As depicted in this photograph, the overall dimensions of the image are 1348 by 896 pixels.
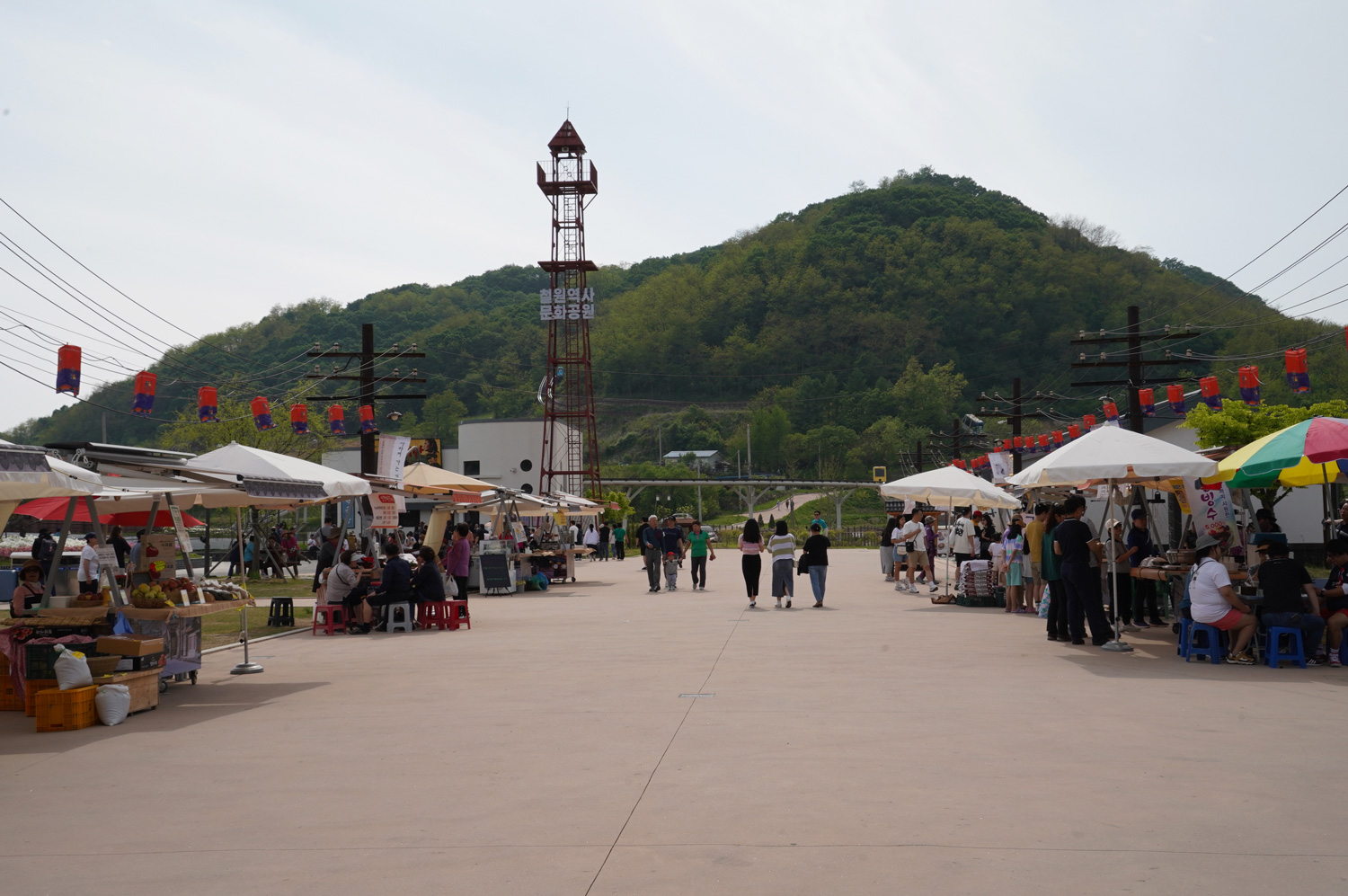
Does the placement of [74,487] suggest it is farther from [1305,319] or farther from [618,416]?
[618,416]

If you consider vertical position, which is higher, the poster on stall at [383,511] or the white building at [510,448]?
the white building at [510,448]

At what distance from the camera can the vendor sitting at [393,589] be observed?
16891 mm

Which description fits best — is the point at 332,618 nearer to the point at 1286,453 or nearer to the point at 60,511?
the point at 60,511

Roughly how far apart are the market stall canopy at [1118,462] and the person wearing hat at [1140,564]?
1.94m

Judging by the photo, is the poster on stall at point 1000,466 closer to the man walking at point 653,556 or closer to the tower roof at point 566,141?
the man walking at point 653,556

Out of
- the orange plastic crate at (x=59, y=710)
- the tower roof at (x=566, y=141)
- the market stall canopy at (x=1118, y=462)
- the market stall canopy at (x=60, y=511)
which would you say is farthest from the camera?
the tower roof at (x=566, y=141)

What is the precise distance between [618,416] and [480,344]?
33.1m

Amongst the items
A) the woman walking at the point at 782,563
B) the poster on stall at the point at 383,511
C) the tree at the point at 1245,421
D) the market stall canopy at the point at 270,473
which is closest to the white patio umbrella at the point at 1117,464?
the woman walking at the point at 782,563

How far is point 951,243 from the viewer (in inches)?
4419

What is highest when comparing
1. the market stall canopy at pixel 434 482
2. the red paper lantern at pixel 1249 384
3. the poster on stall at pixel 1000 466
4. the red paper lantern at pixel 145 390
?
the red paper lantern at pixel 1249 384

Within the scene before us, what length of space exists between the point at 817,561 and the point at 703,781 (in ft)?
43.4

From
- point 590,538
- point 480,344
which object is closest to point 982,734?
point 590,538

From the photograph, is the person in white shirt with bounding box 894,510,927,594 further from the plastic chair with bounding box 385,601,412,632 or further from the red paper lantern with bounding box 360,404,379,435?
the red paper lantern with bounding box 360,404,379,435

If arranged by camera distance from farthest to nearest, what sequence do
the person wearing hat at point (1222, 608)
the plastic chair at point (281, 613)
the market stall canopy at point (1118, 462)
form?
the plastic chair at point (281, 613), the market stall canopy at point (1118, 462), the person wearing hat at point (1222, 608)
